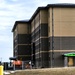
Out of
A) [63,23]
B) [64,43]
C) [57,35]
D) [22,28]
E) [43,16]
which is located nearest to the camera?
[64,43]

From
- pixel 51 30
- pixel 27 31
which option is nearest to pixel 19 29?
pixel 27 31

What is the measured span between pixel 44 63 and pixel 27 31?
34.4 metres

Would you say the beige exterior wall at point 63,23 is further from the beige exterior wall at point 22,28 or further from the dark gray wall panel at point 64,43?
the beige exterior wall at point 22,28

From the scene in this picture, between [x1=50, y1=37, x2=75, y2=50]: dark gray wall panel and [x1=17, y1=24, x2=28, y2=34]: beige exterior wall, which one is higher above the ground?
[x1=17, y1=24, x2=28, y2=34]: beige exterior wall

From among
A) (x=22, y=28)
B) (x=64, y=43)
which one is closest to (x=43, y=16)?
(x=64, y=43)

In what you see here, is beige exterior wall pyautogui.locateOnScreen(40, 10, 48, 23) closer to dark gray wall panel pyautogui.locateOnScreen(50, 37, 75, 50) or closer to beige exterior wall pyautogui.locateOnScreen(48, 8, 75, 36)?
beige exterior wall pyautogui.locateOnScreen(48, 8, 75, 36)

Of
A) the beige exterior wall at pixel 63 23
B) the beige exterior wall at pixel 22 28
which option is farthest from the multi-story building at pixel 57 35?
the beige exterior wall at pixel 22 28

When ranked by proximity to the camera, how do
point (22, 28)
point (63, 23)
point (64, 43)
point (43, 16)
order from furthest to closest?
point (22, 28), point (43, 16), point (63, 23), point (64, 43)

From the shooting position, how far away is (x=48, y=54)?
89.7 meters

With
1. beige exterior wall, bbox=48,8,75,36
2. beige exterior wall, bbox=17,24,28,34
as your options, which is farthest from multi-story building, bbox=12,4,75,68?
beige exterior wall, bbox=17,24,28,34

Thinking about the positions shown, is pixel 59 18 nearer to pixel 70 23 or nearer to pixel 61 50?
pixel 70 23

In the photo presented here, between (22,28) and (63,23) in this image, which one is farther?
(22,28)

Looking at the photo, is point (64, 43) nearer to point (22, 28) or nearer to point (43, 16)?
point (43, 16)

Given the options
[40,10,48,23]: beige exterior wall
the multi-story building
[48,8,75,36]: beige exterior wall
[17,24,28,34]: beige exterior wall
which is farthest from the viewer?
[17,24,28,34]: beige exterior wall
